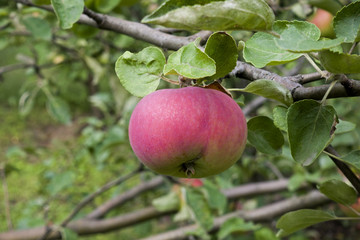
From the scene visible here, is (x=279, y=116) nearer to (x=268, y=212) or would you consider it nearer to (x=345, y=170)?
(x=345, y=170)

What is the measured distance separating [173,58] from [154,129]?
0.09 m

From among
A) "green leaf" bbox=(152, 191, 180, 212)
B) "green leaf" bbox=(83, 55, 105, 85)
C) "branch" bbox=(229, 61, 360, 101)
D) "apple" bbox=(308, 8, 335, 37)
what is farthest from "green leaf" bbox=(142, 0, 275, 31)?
"green leaf" bbox=(83, 55, 105, 85)

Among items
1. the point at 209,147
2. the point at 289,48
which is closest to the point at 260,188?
the point at 209,147

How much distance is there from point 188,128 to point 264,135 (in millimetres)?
172

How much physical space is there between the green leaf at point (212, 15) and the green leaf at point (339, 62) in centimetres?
7

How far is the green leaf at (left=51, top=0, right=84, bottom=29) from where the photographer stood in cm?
56

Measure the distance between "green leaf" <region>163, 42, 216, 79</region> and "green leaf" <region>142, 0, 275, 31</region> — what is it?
0.19ft

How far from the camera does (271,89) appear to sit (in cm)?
46

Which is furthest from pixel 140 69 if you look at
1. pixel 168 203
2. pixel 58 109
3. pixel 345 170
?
pixel 58 109

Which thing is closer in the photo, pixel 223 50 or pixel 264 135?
pixel 223 50

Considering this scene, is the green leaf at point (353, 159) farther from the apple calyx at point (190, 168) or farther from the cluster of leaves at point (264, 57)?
the apple calyx at point (190, 168)

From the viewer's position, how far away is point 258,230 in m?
1.05

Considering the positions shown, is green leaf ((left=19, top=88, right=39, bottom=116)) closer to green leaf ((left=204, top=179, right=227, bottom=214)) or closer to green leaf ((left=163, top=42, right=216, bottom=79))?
green leaf ((left=204, top=179, right=227, bottom=214))

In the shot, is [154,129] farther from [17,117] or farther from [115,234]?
[17,117]
